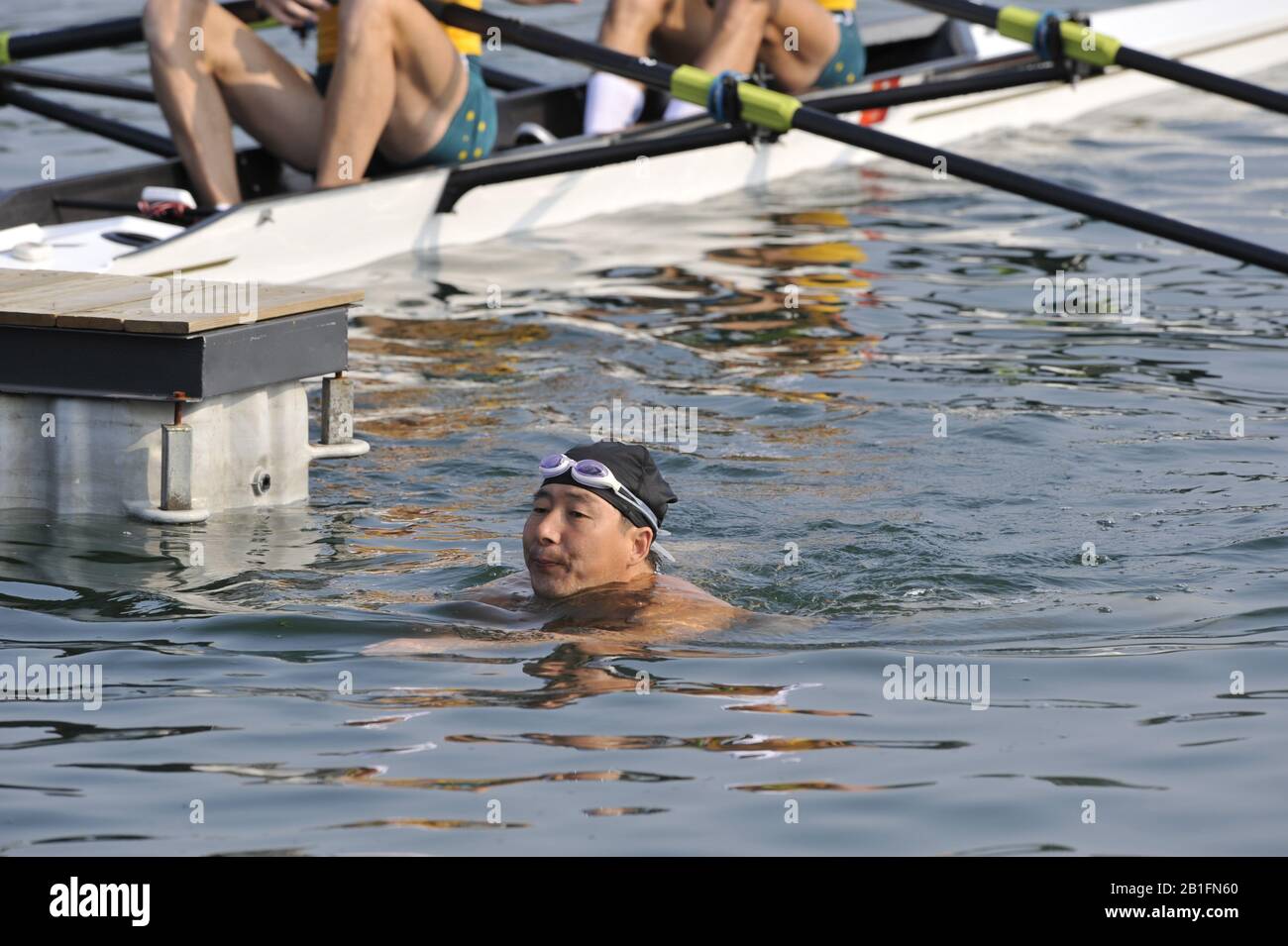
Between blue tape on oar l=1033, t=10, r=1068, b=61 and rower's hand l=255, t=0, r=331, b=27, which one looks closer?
rower's hand l=255, t=0, r=331, b=27

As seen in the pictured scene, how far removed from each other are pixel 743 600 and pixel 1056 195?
3.23 metres

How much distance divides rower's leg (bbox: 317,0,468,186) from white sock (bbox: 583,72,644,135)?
5.72 feet

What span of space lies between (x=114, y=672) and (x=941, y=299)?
18.6 feet

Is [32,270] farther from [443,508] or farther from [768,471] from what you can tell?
[768,471]

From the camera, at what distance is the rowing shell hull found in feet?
29.3

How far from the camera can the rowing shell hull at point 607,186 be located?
8.93m

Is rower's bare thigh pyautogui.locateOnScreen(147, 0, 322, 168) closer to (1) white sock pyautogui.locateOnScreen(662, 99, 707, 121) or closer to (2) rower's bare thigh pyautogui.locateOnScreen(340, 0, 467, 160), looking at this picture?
(2) rower's bare thigh pyautogui.locateOnScreen(340, 0, 467, 160)

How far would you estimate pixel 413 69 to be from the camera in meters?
9.37

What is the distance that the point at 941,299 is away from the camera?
32.8 ft

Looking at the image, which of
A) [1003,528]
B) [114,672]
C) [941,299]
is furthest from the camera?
[941,299]

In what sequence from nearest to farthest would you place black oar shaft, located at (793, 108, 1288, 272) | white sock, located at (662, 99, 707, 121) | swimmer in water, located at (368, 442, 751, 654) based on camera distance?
swimmer in water, located at (368, 442, 751, 654), black oar shaft, located at (793, 108, 1288, 272), white sock, located at (662, 99, 707, 121)

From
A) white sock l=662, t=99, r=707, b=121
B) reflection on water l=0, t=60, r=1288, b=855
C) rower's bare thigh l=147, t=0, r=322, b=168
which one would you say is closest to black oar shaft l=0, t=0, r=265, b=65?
rower's bare thigh l=147, t=0, r=322, b=168
